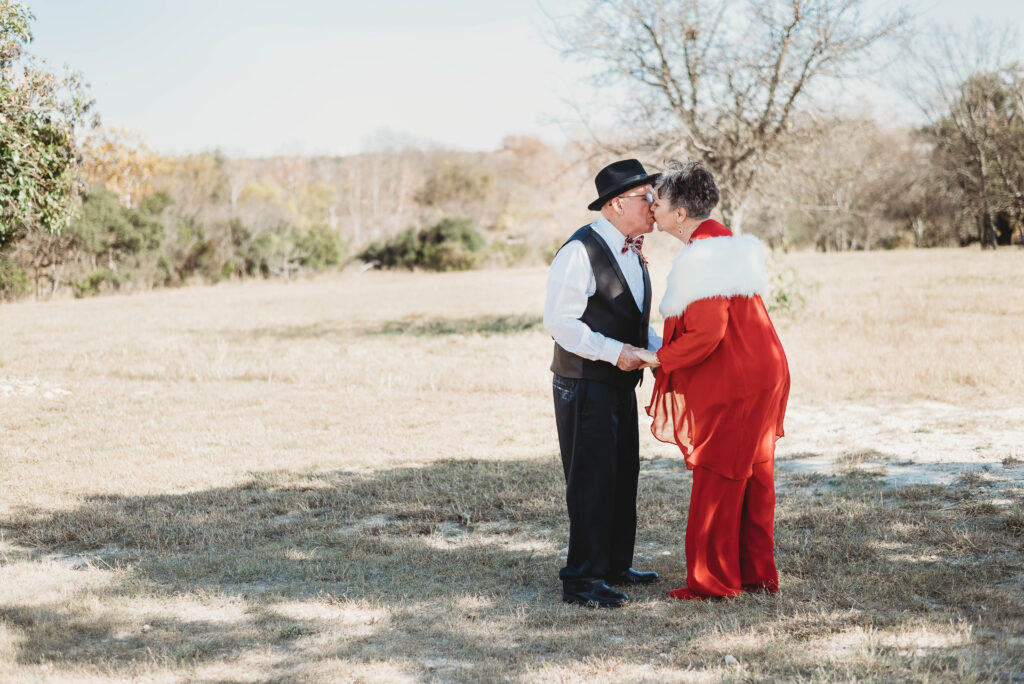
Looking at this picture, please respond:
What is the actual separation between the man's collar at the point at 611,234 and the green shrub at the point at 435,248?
4196cm

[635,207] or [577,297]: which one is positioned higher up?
[635,207]

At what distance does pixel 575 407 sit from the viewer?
14.4ft

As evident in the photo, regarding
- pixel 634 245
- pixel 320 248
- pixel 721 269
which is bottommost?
pixel 721 269

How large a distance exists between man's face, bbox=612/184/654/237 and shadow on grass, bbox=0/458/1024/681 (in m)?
1.90

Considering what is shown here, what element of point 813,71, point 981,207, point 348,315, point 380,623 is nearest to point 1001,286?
point 813,71

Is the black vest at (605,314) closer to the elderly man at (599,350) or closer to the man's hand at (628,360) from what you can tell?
the elderly man at (599,350)

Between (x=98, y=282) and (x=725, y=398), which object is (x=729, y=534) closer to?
(x=725, y=398)

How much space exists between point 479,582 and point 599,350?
157 cm

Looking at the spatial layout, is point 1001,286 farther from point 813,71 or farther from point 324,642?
point 324,642

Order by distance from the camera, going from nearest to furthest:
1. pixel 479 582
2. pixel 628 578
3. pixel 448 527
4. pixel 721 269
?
pixel 721 269
pixel 628 578
pixel 479 582
pixel 448 527

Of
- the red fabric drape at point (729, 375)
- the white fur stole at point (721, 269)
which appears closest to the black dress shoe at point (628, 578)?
the red fabric drape at point (729, 375)

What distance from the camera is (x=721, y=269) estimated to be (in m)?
4.11

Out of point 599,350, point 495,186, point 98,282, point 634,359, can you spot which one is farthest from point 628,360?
point 495,186

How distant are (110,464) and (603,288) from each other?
5.54 metres
